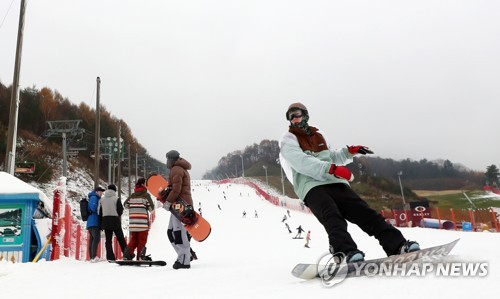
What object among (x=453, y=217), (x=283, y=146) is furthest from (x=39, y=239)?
(x=453, y=217)

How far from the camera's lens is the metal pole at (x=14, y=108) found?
10992 mm

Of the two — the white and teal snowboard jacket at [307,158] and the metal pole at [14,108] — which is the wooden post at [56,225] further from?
the white and teal snowboard jacket at [307,158]

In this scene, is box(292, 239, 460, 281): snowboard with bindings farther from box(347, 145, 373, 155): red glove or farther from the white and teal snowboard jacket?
box(347, 145, 373, 155): red glove

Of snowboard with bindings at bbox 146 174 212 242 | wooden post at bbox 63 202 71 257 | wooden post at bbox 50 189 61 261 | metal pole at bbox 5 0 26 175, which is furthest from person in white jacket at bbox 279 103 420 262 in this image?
metal pole at bbox 5 0 26 175

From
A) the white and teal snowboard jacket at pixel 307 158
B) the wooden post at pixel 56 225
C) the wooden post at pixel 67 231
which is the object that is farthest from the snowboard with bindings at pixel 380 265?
the wooden post at pixel 67 231

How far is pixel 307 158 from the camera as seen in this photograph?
3000 mm

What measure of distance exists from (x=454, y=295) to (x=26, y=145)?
48.2 meters

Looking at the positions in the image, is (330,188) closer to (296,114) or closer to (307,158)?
(307,158)

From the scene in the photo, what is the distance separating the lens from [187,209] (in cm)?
485

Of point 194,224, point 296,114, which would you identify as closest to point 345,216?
point 296,114

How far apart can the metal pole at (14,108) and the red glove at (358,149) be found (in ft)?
36.4

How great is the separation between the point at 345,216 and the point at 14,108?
40.7ft

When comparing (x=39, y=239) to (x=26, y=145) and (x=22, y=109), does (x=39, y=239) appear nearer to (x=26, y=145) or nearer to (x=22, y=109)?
(x=26, y=145)

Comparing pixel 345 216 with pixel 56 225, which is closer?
pixel 345 216
